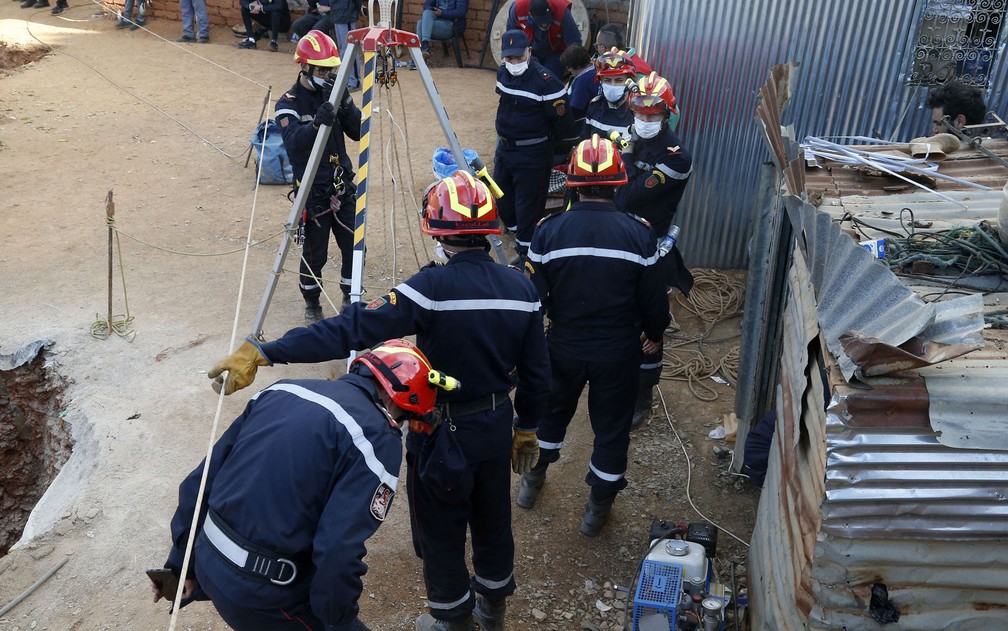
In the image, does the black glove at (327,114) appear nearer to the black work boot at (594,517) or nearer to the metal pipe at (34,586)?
the black work boot at (594,517)

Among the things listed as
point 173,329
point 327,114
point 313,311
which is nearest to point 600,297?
point 327,114

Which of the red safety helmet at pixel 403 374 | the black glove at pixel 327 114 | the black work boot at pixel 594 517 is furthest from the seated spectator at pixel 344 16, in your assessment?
the red safety helmet at pixel 403 374

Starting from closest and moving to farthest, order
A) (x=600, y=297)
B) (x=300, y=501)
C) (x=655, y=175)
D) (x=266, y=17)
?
(x=300, y=501) < (x=600, y=297) < (x=655, y=175) < (x=266, y=17)

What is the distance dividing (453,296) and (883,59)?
5014 mm

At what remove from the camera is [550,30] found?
9.70m

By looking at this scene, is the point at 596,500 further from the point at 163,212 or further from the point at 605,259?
the point at 163,212

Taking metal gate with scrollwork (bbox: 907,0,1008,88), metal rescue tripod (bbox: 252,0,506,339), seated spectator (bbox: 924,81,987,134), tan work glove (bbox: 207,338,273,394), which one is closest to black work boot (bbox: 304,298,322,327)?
metal rescue tripod (bbox: 252,0,506,339)

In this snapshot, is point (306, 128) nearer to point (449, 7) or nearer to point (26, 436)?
point (26, 436)

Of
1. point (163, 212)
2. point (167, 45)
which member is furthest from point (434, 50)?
point (163, 212)

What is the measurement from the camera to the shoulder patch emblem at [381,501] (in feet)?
9.68

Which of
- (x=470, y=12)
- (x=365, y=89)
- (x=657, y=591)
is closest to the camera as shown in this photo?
(x=657, y=591)

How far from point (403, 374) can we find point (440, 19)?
36.0ft

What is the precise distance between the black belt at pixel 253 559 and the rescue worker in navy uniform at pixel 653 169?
341 cm

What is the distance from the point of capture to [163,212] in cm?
899
